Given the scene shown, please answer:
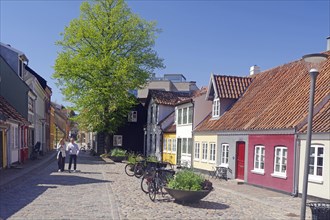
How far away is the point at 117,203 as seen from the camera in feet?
35.0

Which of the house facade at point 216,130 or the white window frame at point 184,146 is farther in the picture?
the white window frame at point 184,146

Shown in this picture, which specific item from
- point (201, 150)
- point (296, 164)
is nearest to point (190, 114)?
point (201, 150)

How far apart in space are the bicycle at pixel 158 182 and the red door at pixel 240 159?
725cm

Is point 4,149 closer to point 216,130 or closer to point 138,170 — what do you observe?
point 138,170

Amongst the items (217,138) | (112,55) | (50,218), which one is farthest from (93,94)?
(50,218)

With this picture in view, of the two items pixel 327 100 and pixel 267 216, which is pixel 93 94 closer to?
pixel 327 100

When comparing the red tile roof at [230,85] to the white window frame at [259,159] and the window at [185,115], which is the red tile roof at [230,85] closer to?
the window at [185,115]

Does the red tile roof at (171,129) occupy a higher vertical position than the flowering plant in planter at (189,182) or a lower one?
higher

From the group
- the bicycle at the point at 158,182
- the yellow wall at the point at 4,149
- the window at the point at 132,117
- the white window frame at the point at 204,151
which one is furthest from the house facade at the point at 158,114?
the bicycle at the point at 158,182

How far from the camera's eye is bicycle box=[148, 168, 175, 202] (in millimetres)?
11438

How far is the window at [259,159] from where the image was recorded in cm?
1652

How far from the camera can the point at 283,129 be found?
579 inches

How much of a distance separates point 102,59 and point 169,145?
9737 mm

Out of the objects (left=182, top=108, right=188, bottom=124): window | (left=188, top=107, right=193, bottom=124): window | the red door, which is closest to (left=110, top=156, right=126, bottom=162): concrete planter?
(left=182, top=108, right=188, bottom=124): window
